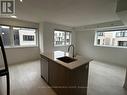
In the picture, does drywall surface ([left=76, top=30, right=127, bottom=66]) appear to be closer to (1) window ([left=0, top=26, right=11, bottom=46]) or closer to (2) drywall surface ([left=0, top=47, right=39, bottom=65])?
(2) drywall surface ([left=0, top=47, right=39, bottom=65])

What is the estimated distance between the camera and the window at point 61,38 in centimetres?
545

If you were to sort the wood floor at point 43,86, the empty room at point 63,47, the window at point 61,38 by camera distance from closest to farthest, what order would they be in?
the empty room at point 63,47, the wood floor at point 43,86, the window at point 61,38

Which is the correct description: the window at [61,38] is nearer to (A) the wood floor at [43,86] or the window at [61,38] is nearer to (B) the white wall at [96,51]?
(B) the white wall at [96,51]

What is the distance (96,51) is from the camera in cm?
518

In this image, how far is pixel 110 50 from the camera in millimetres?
4508

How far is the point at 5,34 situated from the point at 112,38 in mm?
5945

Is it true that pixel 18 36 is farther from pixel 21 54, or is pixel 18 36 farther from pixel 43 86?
pixel 43 86

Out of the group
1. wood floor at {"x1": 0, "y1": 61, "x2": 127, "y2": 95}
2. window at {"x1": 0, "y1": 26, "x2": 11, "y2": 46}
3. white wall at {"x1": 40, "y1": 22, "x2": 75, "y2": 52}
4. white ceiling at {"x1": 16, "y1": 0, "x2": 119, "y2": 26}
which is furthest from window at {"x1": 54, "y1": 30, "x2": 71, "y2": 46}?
wood floor at {"x1": 0, "y1": 61, "x2": 127, "y2": 95}

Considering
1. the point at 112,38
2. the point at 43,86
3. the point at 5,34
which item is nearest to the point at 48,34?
the point at 5,34

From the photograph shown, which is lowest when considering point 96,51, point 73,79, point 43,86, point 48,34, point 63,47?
point 43,86

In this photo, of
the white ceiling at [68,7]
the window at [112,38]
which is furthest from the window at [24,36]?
the window at [112,38]

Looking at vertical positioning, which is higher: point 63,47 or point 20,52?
point 63,47

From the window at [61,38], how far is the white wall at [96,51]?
2.80 ft

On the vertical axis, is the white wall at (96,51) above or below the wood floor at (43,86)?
above
